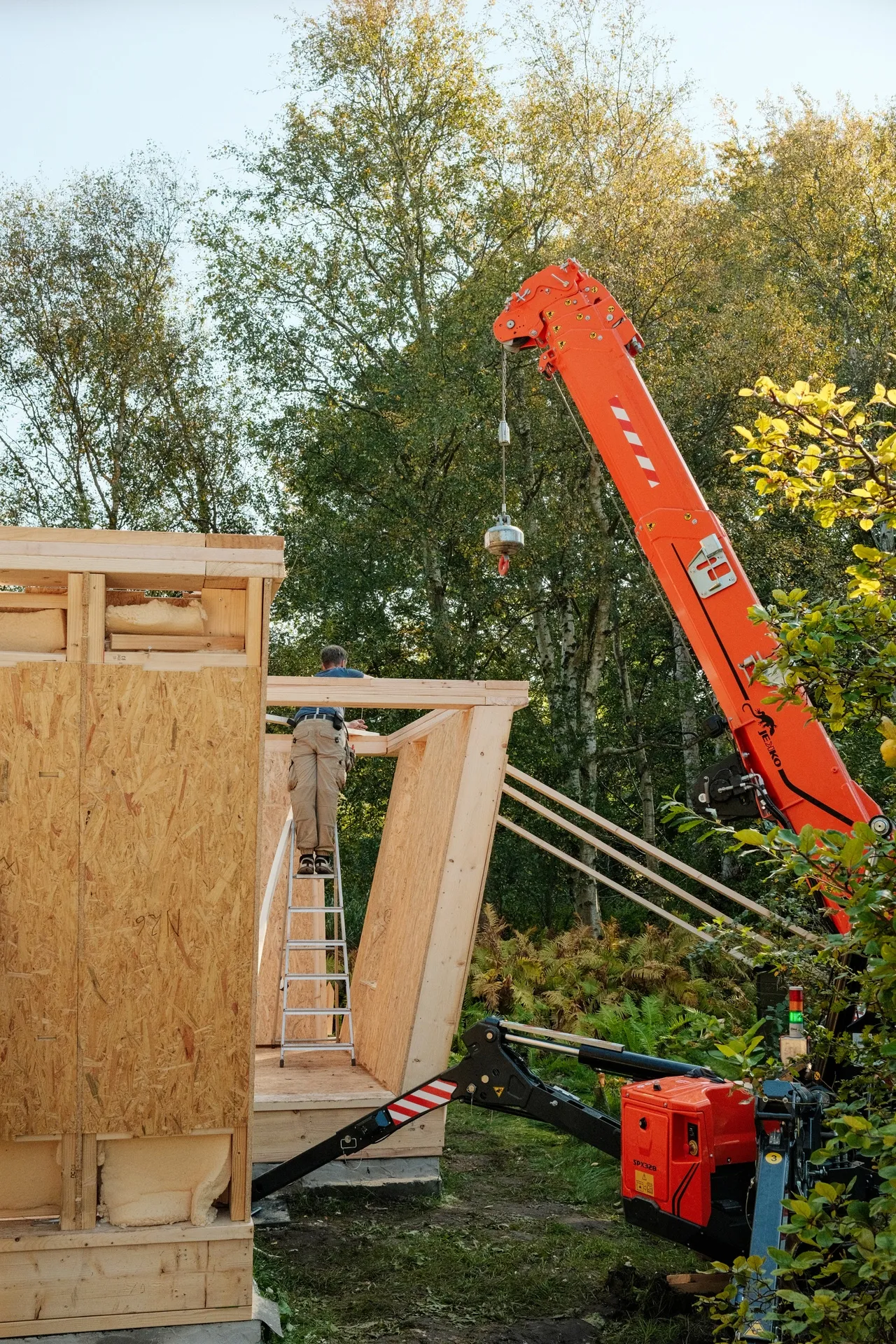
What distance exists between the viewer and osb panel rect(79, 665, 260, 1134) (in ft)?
15.4

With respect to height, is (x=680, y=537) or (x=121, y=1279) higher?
(x=680, y=537)

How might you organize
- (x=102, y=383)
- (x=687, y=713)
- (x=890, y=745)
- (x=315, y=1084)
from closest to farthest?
(x=890, y=745), (x=315, y=1084), (x=687, y=713), (x=102, y=383)

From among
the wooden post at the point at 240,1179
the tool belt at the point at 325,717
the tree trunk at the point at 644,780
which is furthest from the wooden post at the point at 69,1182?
the tree trunk at the point at 644,780

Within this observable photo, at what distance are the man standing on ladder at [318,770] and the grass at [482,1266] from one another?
2621 mm

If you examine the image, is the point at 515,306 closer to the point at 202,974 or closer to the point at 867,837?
the point at 202,974

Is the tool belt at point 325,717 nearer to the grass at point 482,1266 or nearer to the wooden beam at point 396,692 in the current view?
the wooden beam at point 396,692

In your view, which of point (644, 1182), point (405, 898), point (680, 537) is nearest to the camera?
point (644, 1182)

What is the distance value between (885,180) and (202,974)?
1978cm

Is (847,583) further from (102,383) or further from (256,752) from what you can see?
(102,383)

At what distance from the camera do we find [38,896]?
465cm

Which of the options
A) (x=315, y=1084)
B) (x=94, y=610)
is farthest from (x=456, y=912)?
(x=94, y=610)

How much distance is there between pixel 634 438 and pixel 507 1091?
380 cm

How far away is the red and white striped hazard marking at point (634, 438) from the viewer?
690 centimetres

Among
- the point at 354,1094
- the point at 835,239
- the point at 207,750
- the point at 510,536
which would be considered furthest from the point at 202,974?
the point at 835,239
